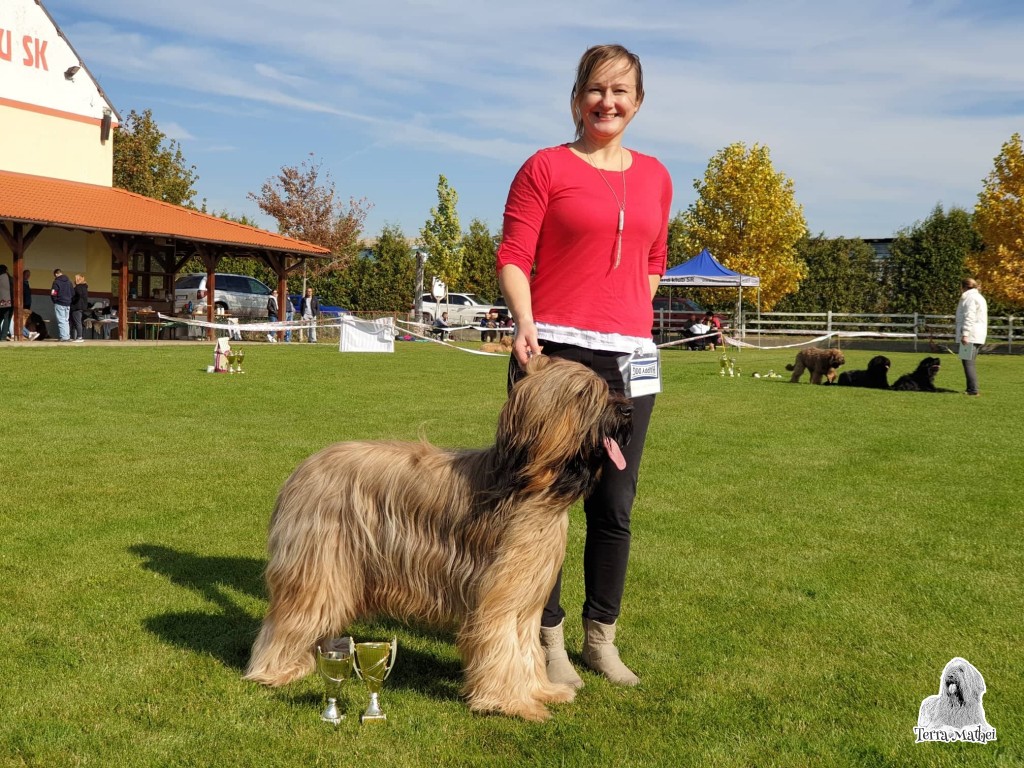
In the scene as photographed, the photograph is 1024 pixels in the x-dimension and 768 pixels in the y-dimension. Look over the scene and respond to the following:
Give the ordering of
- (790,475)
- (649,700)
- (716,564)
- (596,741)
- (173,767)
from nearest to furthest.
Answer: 1. (173,767)
2. (596,741)
3. (649,700)
4. (716,564)
5. (790,475)

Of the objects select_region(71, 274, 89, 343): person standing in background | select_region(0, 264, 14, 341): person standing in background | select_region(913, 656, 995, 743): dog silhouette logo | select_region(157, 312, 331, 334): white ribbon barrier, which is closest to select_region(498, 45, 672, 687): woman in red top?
select_region(913, 656, 995, 743): dog silhouette logo

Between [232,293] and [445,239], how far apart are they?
1647 cm

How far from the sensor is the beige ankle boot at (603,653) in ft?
13.1

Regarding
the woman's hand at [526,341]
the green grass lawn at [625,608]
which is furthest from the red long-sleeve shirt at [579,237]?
the green grass lawn at [625,608]

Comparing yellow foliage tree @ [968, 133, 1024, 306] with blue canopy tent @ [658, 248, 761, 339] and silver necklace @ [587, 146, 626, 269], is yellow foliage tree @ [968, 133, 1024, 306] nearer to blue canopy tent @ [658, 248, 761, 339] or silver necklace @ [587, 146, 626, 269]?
blue canopy tent @ [658, 248, 761, 339]

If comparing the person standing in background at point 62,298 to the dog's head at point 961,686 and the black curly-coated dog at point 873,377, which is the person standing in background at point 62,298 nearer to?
the black curly-coated dog at point 873,377

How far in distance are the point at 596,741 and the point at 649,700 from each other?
469mm

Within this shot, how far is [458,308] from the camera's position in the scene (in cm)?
4394

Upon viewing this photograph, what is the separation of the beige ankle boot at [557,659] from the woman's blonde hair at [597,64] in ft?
7.01

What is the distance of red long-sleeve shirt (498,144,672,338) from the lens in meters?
3.76

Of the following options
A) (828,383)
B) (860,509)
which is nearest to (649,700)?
(860,509)

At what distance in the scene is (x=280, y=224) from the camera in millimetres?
52062

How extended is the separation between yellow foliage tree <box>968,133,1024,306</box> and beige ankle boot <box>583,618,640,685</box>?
34.8 meters

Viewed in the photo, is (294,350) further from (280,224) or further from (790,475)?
(280,224)
